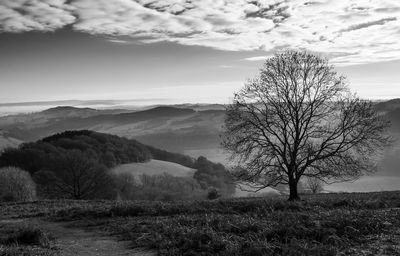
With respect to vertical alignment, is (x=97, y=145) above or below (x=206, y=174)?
above

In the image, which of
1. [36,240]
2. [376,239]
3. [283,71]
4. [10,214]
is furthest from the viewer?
[283,71]

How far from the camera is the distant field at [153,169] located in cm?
15325

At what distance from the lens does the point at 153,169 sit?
161m

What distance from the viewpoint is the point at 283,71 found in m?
28.8

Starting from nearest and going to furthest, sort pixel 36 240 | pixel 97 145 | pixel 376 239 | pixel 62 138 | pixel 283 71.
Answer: pixel 376 239 < pixel 36 240 < pixel 283 71 < pixel 62 138 < pixel 97 145

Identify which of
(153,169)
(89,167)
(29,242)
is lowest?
(153,169)

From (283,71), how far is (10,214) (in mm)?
20916

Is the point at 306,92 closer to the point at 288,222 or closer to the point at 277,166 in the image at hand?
the point at 277,166

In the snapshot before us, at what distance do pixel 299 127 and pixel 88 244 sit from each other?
68.3 ft

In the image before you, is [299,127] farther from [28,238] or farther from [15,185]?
[15,185]

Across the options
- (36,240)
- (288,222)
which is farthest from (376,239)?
(36,240)

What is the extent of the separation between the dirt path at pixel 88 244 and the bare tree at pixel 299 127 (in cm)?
1575

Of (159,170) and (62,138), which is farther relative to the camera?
(159,170)

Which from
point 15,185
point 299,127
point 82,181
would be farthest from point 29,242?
point 15,185
